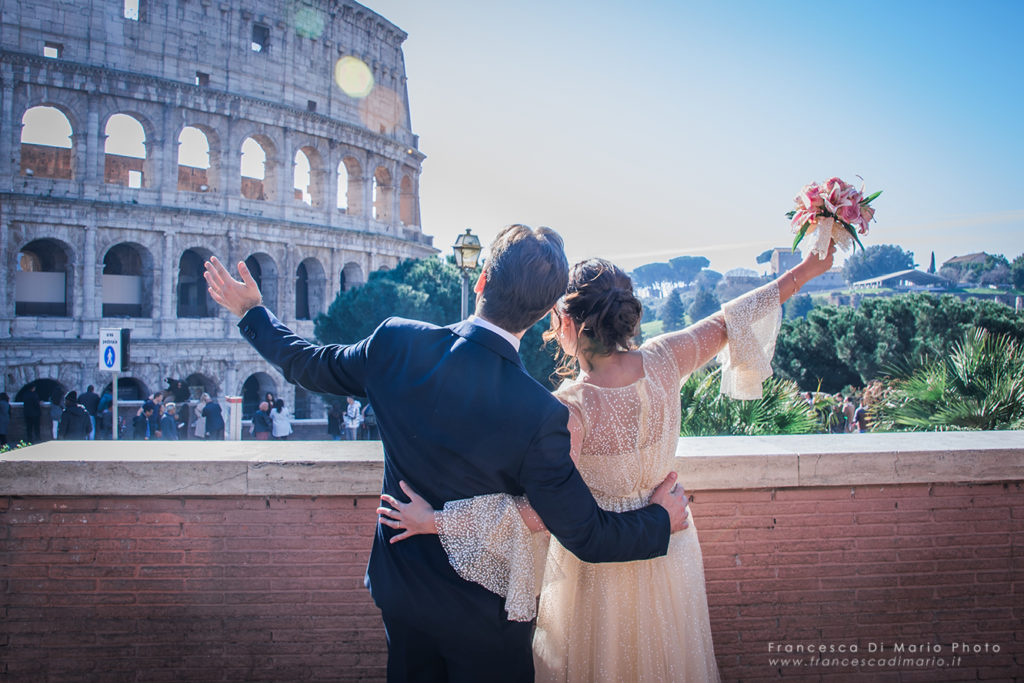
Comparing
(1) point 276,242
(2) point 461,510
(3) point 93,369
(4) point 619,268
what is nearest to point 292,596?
(2) point 461,510

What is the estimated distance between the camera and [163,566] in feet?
9.41

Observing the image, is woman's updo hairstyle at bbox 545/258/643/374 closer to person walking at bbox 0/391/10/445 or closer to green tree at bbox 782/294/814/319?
person walking at bbox 0/391/10/445

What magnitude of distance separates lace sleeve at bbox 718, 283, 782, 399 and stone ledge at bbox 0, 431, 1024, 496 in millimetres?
553

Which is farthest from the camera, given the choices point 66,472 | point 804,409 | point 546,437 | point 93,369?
point 93,369

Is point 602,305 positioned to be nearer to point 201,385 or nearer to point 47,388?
point 47,388

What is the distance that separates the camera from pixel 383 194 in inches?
1254

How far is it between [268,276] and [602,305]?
1064 inches

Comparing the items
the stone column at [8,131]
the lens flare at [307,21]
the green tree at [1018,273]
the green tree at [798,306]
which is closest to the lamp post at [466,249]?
the stone column at [8,131]

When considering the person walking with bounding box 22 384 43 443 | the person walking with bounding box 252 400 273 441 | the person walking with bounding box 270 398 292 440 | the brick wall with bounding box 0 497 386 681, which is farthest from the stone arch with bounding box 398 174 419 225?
the brick wall with bounding box 0 497 386 681

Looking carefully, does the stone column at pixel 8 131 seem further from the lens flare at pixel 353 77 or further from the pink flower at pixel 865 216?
the pink flower at pixel 865 216

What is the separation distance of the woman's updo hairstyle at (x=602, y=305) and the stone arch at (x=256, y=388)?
86.5ft

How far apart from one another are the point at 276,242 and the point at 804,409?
24338mm

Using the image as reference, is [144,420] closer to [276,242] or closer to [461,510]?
[276,242]

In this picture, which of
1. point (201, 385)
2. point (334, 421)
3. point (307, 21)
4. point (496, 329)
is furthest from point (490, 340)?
point (307, 21)
